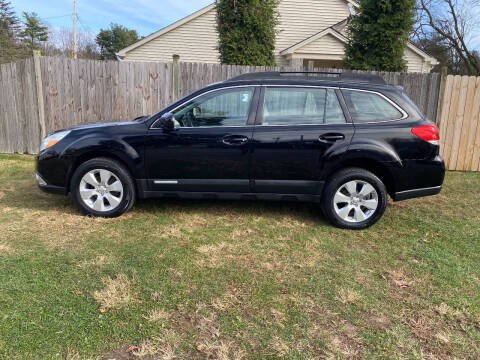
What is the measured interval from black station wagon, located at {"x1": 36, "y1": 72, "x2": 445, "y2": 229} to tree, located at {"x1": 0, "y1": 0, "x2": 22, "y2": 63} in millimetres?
33859

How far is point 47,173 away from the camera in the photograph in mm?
4480

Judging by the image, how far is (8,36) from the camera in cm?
3503

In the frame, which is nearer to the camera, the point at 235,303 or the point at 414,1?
the point at 235,303

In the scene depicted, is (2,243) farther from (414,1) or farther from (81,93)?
(414,1)

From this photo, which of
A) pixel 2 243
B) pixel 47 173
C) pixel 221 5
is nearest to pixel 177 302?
pixel 2 243

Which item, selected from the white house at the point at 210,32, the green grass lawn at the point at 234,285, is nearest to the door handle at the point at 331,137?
the green grass lawn at the point at 234,285

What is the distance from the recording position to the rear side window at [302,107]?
13.9 feet

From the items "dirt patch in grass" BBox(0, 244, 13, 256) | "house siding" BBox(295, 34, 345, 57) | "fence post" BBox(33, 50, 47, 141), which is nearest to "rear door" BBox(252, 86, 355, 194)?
"dirt patch in grass" BBox(0, 244, 13, 256)

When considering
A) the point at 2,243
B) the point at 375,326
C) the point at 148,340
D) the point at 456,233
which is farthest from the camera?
the point at 456,233

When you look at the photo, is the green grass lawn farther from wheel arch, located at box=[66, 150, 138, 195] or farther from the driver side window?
the driver side window

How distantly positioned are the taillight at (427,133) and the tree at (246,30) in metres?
5.21

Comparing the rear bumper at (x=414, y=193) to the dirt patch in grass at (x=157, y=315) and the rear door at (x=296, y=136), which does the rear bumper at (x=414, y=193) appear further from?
the dirt patch in grass at (x=157, y=315)

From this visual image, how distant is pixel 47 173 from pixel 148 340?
9.77ft

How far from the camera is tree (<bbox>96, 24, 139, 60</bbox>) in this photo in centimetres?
3959
